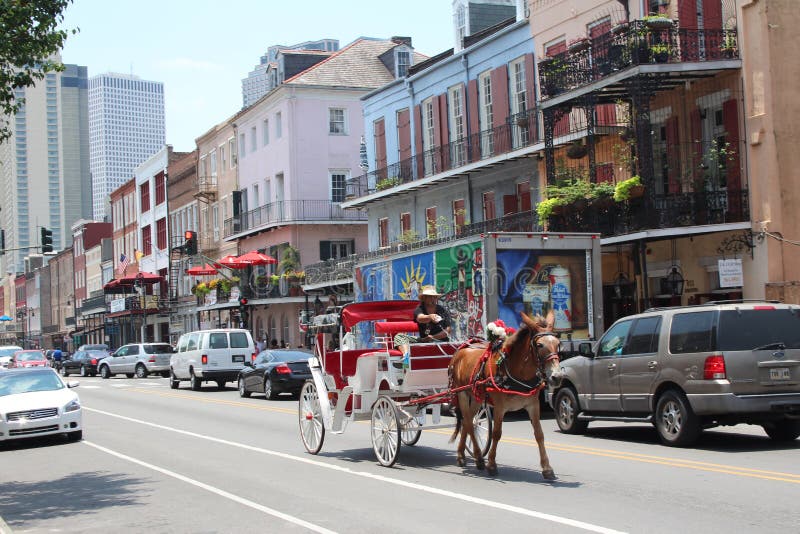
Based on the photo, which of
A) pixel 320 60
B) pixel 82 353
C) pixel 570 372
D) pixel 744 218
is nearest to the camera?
pixel 570 372

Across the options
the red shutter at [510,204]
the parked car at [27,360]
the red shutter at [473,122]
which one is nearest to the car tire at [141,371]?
the parked car at [27,360]

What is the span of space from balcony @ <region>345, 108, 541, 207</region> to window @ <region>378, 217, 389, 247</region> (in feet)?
3.93

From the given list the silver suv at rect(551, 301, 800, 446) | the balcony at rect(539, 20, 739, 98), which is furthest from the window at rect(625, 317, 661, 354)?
the balcony at rect(539, 20, 739, 98)

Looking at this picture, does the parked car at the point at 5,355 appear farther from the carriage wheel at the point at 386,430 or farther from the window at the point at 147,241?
the carriage wheel at the point at 386,430

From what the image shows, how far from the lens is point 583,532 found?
8.48m

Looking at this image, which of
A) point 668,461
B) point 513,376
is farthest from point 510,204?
point 513,376

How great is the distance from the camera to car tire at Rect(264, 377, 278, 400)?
2886cm

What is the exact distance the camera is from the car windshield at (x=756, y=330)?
1370 cm

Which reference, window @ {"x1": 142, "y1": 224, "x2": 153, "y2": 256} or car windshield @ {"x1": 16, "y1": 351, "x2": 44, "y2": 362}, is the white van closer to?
car windshield @ {"x1": 16, "y1": 351, "x2": 44, "y2": 362}

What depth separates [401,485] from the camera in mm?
11469

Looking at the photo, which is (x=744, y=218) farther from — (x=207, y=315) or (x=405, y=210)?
(x=207, y=315)

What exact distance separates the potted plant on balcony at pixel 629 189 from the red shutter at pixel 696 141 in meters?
1.55

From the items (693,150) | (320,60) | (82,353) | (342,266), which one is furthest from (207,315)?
(693,150)

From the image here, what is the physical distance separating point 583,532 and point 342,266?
3672 centimetres
